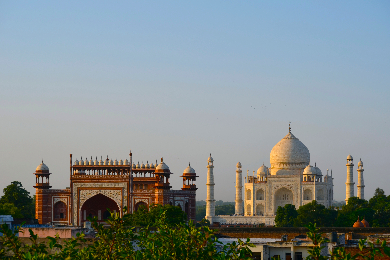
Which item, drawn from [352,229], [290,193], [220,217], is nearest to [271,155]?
[290,193]

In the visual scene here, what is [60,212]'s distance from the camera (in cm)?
5472

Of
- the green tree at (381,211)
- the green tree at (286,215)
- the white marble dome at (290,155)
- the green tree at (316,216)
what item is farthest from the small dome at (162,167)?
the white marble dome at (290,155)

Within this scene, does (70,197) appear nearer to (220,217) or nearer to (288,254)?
(220,217)

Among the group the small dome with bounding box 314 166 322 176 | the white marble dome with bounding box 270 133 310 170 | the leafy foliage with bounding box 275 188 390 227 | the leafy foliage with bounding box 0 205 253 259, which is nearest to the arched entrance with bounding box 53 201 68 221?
the leafy foliage with bounding box 275 188 390 227

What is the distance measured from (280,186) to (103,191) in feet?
65.7

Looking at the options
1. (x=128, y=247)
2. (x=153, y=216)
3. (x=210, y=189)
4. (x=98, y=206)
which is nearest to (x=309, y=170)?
(x=210, y=189)

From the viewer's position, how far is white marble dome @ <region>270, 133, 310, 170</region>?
234 ft

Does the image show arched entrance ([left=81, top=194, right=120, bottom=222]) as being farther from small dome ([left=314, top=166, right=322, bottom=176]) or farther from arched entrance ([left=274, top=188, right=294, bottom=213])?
small dome ([left=314, top=166, right=322, bottom=176])

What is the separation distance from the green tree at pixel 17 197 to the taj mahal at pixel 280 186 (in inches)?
596

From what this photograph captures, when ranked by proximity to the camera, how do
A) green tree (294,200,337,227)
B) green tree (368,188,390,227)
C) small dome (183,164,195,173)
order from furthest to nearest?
1. green tree (294,200,337,227)
2. small dome (183,164,195,173)
3. green tree (368,188,390,227)

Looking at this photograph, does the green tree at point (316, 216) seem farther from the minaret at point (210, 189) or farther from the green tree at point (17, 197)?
the green tree at point (17, 197)

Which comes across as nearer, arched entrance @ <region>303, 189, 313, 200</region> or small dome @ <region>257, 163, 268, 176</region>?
arched entrance @ <region>303, 189, 313, 200</region>

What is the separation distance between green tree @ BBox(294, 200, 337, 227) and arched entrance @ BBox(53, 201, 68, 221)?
16769mm

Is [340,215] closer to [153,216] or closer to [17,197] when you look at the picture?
[153,216]
